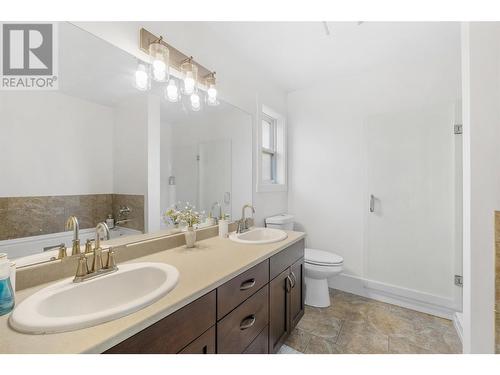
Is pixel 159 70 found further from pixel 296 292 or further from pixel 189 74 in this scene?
pixel 296 292

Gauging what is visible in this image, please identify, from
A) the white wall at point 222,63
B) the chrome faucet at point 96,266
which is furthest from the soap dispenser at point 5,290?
the white wall at point 222,63

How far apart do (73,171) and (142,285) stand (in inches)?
24.4

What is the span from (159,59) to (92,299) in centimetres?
123

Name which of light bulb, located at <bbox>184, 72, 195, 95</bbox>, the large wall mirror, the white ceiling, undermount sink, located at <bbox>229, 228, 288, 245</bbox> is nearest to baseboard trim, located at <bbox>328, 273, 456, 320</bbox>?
undermount sink, located at <bbox>229, 228, 288, 245</bbox>

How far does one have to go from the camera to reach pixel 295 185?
2582 millimetres

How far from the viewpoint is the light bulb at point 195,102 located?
1444mm

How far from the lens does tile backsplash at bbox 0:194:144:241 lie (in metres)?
0.79

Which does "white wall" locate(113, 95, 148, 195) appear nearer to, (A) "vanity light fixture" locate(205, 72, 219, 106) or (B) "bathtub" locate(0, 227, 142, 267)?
(B) "bathtub" locate(0, 227, 142, 267)

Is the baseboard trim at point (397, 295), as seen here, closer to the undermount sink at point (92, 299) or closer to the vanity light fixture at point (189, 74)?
the undermount sink at point (92, 299)

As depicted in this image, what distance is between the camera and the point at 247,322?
3.35ft

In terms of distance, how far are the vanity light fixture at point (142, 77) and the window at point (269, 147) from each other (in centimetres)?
149

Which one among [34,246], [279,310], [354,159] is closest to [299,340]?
[279,310]

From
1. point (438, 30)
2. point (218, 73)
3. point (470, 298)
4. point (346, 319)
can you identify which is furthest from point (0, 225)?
point (438, 30)
